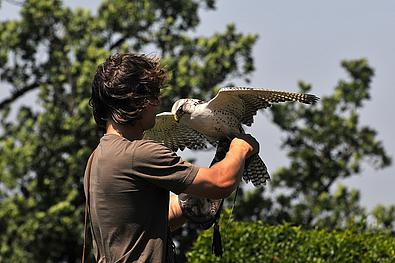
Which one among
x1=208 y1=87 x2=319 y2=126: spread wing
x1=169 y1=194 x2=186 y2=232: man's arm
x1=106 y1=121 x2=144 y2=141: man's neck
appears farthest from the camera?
x1=208 y1=87 x2=319 y2=126: spread wing

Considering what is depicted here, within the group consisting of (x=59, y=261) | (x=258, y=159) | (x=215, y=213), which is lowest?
(x=59, y=261)

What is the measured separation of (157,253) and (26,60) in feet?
39.2

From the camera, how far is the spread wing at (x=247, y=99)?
426cm

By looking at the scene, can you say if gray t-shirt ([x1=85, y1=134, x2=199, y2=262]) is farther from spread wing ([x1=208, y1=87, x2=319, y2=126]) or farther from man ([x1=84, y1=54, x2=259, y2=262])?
spread wing ([x1=208, y1=87, x2=319, y2=126])

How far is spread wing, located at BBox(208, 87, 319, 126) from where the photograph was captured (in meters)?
4.26

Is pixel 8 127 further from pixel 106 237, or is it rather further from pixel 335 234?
pixel 106 237

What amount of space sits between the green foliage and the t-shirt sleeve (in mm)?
4282

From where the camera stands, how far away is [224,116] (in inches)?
167

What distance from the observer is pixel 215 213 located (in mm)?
4121

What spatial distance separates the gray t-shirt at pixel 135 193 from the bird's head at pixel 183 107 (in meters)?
0.54

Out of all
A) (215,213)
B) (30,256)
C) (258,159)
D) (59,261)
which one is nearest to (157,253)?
(215,213)

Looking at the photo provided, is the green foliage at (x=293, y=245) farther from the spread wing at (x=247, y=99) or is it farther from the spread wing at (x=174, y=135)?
the spread wing at (x=247, y=99)

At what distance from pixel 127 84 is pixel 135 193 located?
0.39 m

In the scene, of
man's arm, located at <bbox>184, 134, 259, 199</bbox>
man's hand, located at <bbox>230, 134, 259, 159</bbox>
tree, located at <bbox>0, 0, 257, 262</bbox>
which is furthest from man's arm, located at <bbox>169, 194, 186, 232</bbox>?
tree, located at <bbox>0, 0, 257, 262</bbox>
